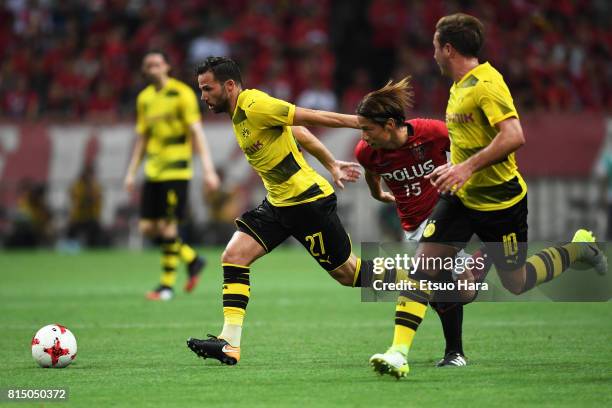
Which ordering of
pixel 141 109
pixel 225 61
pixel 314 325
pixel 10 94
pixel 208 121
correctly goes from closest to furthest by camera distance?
pixel 225 61 → pixel 314 325 → pixel 141 109 → pixel 208 121 → pixel 10 94

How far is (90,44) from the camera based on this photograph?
2573 centimetres

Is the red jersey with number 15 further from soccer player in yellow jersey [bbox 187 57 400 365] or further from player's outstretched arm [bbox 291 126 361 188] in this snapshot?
soccer player in yellow jersey [bbox 187 57 400 365]

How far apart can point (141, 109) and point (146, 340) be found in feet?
14.9

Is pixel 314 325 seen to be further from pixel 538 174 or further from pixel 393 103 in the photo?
pixel 538 174

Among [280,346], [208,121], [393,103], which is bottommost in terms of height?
[280,346]

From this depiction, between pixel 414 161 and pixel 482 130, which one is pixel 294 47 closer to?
pixel 414 161

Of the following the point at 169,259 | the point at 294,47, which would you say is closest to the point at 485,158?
the point at 169,259

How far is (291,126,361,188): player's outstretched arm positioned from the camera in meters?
7.86

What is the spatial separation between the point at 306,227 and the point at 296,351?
1.04 m

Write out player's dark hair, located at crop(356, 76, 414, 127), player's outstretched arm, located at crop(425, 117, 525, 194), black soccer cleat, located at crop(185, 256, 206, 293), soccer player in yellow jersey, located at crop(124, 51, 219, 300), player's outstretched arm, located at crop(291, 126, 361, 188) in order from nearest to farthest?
1. player's outstretched arm, located at crop(425, 117, 525, 194)
2. player's dark hair, located at crop(356, 76, 414, 127)
3. player's outstretched arm, located at crop(291, 126, 361, 188)
4. soccer player in yellow jersey, located at crop(124, 51, 219, 300)
5. black soccer cleat, located at crop(185, 256, 206, 293)

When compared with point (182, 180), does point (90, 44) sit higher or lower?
higher

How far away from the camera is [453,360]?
7.48 m

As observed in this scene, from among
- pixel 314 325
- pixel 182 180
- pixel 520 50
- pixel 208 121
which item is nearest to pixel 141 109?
pixel 182 180

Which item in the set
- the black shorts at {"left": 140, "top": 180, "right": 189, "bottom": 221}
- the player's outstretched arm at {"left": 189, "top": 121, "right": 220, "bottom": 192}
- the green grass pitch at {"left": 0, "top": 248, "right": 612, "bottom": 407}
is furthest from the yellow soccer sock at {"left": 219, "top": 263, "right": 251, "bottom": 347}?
the black shorts at {"left": 140, "top": 180, "right": 189, "bottom": 221}
